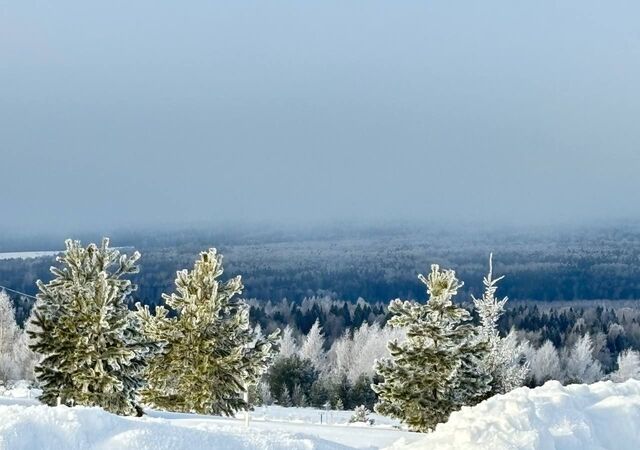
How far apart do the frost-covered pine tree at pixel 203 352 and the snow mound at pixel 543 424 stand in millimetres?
13068

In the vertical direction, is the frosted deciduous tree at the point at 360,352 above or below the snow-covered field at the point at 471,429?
below

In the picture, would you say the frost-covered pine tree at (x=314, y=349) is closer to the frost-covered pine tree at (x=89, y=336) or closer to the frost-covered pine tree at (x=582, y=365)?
the frost-covered pine tree at (x=582, y=365)

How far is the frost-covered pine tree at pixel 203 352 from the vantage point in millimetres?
22859

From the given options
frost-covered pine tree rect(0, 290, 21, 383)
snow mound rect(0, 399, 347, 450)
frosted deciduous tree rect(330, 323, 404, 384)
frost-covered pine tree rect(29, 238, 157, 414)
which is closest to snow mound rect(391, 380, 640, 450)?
snow mound rect(0, 399, 347, 450)

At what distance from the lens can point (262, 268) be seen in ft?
503

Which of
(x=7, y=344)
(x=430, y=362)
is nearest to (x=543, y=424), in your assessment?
(x=430, y=362)

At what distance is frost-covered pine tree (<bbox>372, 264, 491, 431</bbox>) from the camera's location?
22.5 metres

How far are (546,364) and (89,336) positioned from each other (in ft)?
190

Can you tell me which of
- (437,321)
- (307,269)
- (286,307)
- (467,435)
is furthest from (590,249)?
(467,435)

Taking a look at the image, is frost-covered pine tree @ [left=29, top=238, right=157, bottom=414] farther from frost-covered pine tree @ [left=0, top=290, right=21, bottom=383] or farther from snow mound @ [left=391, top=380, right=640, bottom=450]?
frost-covered pine tree @ [left=0, top=290, right=21, bottom=383]

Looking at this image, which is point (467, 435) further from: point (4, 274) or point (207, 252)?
point (4, 274)

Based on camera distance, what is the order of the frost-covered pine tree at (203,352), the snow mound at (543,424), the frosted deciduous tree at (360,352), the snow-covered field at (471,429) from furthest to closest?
the frosted deciduous tree at (360,352) < the frost-covered pine tree at (203,352) < the snow-covered field at (471,429) < the snow mound at (543,424)

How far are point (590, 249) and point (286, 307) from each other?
117 m

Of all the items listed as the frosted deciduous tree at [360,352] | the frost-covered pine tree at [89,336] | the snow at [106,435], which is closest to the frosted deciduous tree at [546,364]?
the frosted deciduous tree at [360,352]
